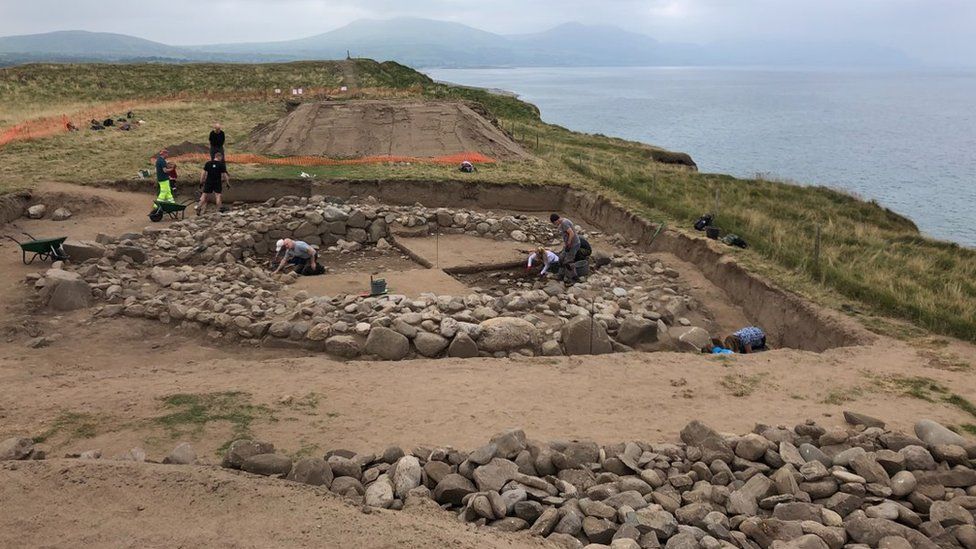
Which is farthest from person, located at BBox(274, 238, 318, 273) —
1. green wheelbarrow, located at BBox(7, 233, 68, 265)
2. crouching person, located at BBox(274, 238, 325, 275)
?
green wheelbarrow, located at BBox(7, 233, 68, 265)

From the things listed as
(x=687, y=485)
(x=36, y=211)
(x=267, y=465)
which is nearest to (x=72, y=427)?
(x=267, y=465)

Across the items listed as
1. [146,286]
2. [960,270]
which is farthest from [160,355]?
[960,270]

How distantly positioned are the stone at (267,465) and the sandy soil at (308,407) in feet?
1.05

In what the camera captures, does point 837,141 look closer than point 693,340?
No

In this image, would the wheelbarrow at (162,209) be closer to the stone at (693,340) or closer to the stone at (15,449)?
the stone at (15,449)

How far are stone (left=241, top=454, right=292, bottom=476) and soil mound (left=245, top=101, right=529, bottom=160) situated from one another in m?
19.8

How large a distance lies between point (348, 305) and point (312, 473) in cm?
569

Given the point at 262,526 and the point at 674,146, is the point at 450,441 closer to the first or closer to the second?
the point at 262,526

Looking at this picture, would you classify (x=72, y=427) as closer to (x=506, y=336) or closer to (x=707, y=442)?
(x=506, y=336)

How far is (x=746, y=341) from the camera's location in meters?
10.4

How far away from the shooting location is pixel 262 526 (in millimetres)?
4426

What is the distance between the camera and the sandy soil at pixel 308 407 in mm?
4480

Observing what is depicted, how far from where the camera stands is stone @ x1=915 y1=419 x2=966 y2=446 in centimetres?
625

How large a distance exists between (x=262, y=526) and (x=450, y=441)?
7.98ft
